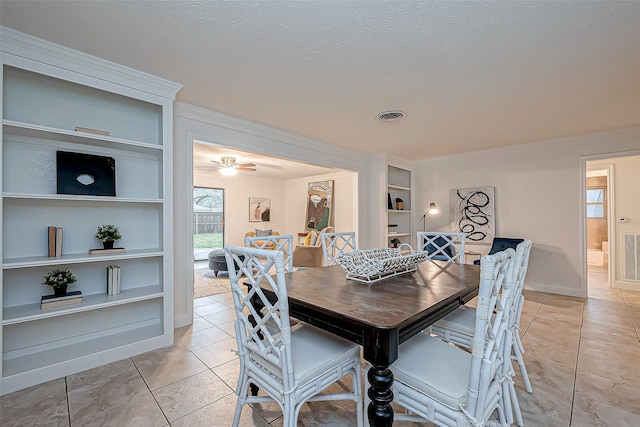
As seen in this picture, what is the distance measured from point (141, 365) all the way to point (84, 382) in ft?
1.09

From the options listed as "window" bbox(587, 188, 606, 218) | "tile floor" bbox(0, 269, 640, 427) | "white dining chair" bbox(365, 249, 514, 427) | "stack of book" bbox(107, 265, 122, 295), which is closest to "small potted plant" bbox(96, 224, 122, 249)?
"stack of book" bbox(107, 265, 122, 295)

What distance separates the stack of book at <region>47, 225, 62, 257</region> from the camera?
2.07 metres

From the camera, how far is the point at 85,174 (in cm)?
221

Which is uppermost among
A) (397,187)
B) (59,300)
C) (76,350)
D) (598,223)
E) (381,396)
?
(397,187)

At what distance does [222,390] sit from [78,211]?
1.85 m

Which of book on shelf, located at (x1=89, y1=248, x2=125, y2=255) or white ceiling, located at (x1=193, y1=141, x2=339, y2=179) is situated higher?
white ceiling, located at (x1=193, y1=141, x2=339, y2=179)

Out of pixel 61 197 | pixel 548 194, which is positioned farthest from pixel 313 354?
pixel 548 194

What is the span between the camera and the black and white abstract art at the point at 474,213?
4.62 metres

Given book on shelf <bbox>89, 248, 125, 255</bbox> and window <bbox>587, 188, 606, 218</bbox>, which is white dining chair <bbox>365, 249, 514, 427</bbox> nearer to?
book on shelf <bbox>89, 248, 125, 255</bbox>

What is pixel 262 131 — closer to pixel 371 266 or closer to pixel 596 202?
pixel 371 266

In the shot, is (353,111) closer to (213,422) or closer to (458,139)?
(458,139)

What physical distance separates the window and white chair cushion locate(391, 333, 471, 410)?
750 cm

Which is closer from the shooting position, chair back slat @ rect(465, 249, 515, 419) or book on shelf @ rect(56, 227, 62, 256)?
chair back slat @ rect(465, 249, 515, 419)

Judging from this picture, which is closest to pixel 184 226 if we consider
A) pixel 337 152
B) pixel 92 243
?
pixel 92 243
